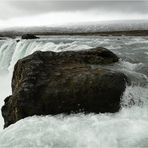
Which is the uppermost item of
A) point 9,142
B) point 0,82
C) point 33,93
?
point 33,93

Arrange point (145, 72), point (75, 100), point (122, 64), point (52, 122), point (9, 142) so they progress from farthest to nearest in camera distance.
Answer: point (122, 64), point (145, 72), point (75, 100), point (52, 122), point (9, 142)

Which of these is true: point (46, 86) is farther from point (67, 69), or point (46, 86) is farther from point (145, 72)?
point (145, 72)

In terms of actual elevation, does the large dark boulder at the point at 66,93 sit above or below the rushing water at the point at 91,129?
above

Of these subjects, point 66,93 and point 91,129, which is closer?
point 91,129

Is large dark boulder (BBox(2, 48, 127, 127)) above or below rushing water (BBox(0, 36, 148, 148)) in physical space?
above

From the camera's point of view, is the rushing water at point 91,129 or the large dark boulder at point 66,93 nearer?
the rushing water at point 91,129

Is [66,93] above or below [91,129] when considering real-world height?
above

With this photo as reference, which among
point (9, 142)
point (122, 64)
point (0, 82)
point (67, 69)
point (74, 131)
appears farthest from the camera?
point (0, 82)

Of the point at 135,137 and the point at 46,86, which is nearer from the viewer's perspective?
the point at 135,137

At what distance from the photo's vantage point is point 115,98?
10.4 metres

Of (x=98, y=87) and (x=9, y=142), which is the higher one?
(x=98, y=87)

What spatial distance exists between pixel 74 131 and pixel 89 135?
503 millimetres

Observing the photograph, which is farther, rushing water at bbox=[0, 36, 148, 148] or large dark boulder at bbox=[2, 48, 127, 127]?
large dark boulder at bbox=[2, 48, 127, 127]

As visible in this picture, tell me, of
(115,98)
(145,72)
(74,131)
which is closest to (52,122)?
(74,131)
